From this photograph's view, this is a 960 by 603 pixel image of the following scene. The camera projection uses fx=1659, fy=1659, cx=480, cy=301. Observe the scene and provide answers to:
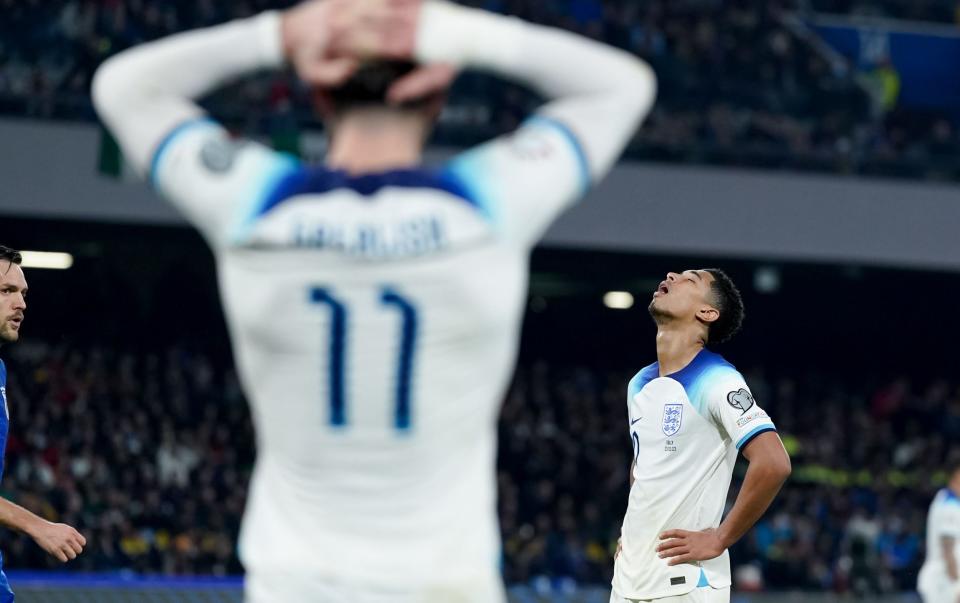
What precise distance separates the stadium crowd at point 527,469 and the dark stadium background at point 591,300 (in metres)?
0.04

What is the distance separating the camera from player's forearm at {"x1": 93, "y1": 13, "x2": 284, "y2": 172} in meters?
2.86

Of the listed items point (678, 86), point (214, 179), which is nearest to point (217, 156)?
point (214, 179)

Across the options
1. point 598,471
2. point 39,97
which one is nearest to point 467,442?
point 39,97

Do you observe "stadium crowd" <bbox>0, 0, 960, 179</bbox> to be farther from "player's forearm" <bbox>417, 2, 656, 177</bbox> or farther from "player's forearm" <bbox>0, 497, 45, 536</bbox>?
"player's forearm" <bbox>417, 2, 656, 177</bbox>

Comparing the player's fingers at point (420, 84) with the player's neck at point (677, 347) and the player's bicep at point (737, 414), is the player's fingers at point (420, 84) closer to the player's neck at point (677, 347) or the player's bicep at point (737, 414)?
the player's bicep at point (737, 414)

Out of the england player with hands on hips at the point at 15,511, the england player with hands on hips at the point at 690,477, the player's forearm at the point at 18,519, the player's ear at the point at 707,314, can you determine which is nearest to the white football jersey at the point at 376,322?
the england player with hands on hips at the point at 15,511

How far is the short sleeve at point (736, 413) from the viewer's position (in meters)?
6.30

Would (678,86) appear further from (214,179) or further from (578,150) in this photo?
(214,179)

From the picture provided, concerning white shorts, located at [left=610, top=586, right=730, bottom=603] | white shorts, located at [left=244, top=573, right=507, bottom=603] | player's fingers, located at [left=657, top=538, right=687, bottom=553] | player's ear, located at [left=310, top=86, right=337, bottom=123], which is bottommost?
white shorts, located at [left=610, top=586, right=730, bottom=603]

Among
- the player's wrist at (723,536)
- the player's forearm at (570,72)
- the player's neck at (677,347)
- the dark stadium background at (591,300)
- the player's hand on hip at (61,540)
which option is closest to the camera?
the player's forearm at (570,72)

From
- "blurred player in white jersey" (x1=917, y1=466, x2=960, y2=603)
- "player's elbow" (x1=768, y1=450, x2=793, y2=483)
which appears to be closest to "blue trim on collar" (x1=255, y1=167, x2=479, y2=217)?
"player's elbow" (x1=768, y1=450, x2=793, y2=483)

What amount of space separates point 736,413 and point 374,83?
3.83 metres

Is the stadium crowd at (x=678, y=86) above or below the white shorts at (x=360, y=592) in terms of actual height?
below

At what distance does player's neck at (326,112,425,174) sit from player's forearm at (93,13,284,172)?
0.18 m
